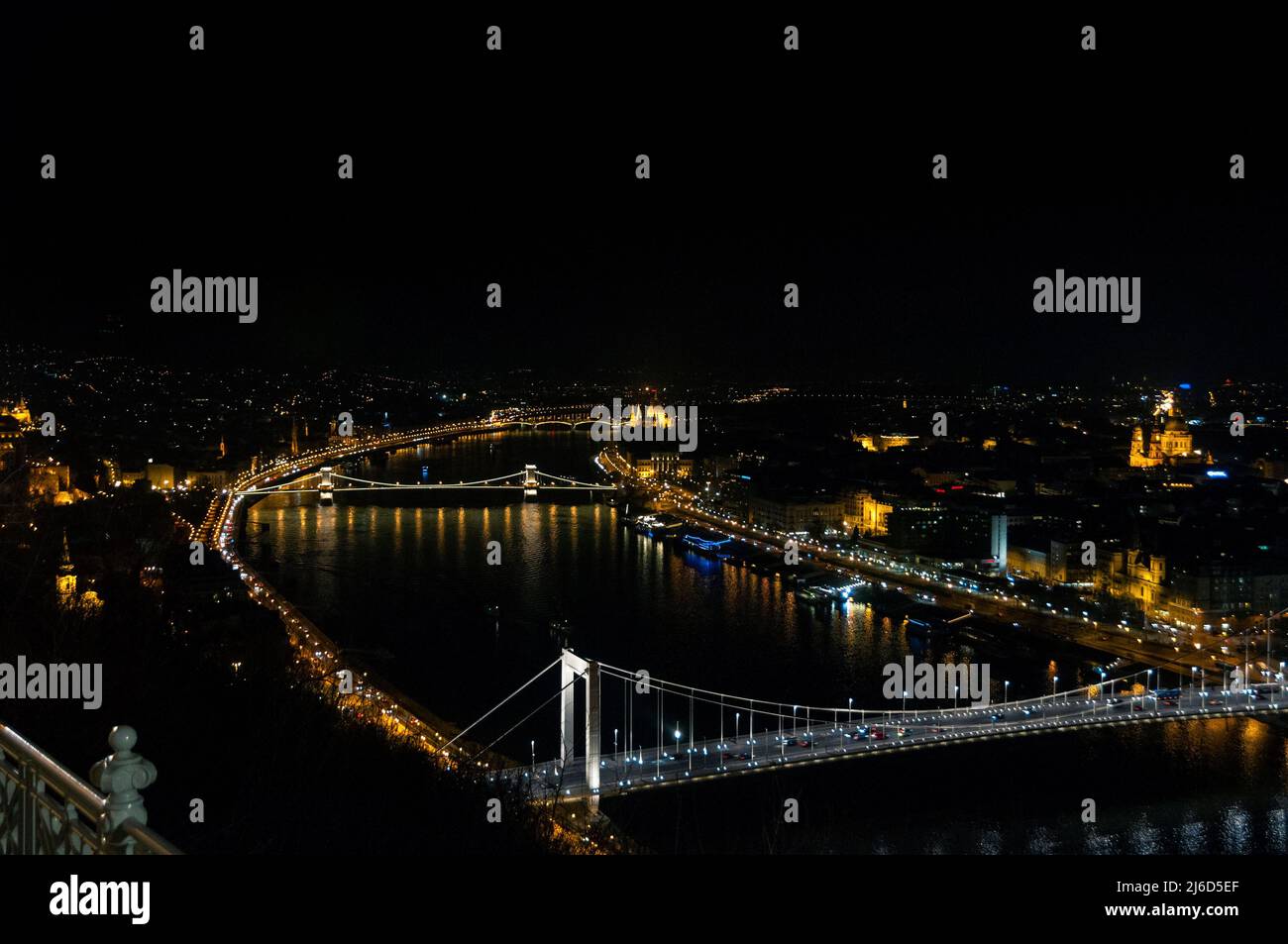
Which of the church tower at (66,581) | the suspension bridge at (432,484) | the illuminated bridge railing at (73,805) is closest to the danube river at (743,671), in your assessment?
the illuminated bridge railing at (73,805)

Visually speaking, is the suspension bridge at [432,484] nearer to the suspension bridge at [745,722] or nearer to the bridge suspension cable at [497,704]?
the bridge suspension cable at [497,704]

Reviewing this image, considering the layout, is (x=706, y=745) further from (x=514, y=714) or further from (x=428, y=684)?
(x=428, y=684)

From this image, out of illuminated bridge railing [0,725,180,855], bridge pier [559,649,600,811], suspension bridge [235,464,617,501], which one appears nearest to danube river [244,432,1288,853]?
bridge pier [559,649,600,811]

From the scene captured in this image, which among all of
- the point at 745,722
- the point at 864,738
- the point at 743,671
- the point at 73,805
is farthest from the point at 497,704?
the point at 73,805

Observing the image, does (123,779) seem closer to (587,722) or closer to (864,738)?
(587,722)

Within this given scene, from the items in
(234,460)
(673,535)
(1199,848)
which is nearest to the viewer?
(1199,848)
